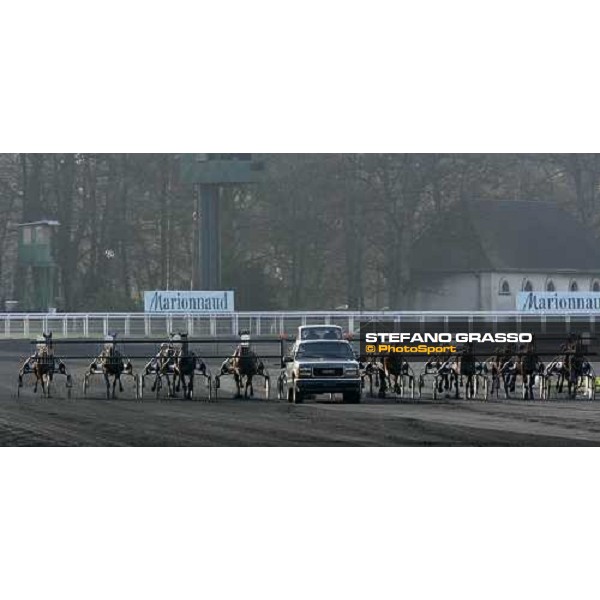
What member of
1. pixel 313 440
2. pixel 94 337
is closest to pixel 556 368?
pixel 313 440

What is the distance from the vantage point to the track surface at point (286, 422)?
78.4 ft

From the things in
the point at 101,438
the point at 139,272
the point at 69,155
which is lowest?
the point at 101,438

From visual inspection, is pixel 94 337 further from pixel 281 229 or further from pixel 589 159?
pixel 589 159

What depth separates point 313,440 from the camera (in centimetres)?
2361

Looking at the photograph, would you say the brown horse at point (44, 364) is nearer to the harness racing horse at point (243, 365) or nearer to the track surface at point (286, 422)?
the track surface at point (286, 422)

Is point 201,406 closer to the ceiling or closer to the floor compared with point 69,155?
closer to the floor

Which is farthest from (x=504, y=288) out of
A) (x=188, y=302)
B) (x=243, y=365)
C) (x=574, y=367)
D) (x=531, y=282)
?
(x=243, y=365)

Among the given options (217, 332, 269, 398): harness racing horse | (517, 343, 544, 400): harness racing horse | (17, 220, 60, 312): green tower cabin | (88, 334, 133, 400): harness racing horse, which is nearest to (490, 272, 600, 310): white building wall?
(17, 220, 60, 312): green tower cabin

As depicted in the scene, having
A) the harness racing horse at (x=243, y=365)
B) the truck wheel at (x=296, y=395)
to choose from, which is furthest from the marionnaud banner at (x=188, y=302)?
the truck wheel at (x=296, y=395)

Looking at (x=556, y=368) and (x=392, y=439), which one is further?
(x=556, y=368)

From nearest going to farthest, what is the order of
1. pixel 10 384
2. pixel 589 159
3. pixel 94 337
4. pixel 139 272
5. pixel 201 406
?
pixel 201 406
pixel 10 384
pixel 94 337
pixel 139 272
pixel 589 159

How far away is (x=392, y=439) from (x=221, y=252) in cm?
3436

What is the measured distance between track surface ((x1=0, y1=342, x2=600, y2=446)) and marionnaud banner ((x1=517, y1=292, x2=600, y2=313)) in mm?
22531

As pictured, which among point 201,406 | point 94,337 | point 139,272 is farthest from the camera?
point 139,272
